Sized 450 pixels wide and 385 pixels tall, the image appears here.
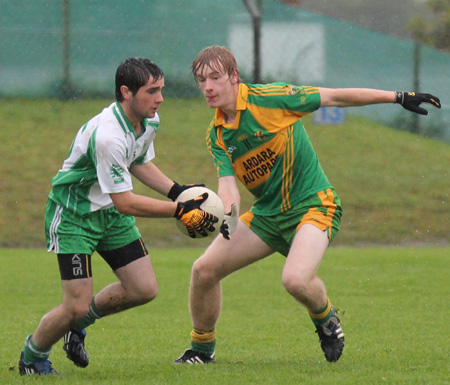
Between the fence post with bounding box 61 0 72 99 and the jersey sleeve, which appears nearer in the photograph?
the jersey sleeve

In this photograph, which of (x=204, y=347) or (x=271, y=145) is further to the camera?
(x=204, y=347)

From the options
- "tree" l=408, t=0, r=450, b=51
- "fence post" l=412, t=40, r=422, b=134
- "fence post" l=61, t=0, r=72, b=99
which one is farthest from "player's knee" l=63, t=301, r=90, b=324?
"tree" l=408, t=0, r=450, b=51

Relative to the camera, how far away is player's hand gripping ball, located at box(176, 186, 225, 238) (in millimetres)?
5660

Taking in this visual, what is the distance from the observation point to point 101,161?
216 inches

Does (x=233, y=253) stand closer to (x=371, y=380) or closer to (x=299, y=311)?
(x=371, y=380)

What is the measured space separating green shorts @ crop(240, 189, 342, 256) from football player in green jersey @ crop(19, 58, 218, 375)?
2.10 feet

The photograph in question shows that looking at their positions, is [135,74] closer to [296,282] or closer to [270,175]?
[270,175]

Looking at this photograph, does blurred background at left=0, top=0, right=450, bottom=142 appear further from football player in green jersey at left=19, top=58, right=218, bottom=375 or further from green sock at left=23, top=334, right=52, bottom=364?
green sock at left=23, top=334, right=52, bottom=364

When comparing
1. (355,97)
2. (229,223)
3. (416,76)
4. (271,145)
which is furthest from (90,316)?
(416,76)

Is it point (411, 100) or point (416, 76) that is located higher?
point (411, 100)

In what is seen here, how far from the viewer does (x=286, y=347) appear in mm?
6844

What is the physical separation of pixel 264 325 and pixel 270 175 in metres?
2.20

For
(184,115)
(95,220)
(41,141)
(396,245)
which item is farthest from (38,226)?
(95,220)

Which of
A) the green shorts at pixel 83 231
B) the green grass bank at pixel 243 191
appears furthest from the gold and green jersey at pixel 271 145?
the green grass bank at pixel 243 191
